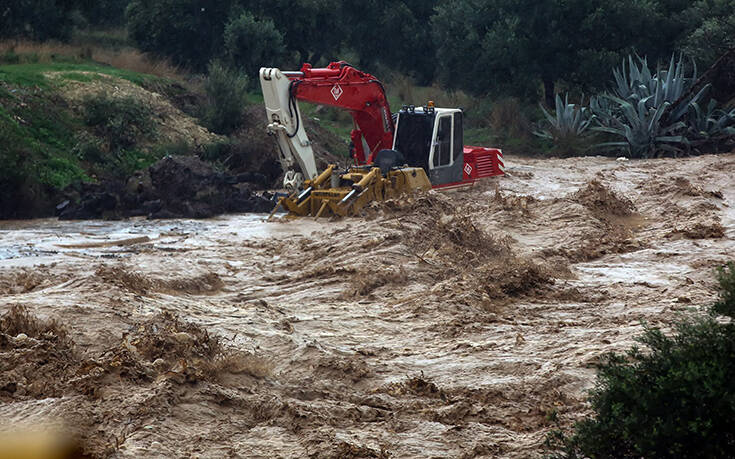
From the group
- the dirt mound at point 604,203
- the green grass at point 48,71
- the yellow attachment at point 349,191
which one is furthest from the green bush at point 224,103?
the dirt mound at point 604,203

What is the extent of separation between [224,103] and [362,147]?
7576mm

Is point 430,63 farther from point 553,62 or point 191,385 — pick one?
point 191,385

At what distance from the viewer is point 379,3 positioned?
1489 inches

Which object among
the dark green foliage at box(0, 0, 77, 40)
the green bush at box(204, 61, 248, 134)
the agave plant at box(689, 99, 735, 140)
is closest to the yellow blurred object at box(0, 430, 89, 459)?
the green bush at box(204, 61, 248, 134)

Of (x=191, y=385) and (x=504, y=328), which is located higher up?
(x=191, y=385)

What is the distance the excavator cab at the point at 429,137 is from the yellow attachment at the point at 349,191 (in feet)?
4.22

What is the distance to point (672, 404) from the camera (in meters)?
3.86

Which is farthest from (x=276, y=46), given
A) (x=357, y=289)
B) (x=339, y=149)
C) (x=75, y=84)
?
(x=357, y=289)

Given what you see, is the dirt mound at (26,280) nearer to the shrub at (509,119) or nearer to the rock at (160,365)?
the rock at (160,365)

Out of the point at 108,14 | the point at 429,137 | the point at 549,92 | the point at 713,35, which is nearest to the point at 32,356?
the point at 429,137

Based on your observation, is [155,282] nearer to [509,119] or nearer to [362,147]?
[362,147]

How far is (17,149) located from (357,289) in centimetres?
952

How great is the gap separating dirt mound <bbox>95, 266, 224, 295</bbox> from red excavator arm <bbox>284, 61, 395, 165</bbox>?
5.22 metres

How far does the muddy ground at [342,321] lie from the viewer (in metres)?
5.03
